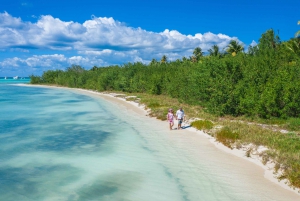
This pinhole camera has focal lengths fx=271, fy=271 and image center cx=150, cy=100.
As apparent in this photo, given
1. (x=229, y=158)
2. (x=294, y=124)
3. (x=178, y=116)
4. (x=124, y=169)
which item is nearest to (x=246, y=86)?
(x=294, y=124)

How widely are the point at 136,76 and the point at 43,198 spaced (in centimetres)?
4236

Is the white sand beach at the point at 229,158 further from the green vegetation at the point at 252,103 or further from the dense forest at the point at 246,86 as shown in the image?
the dense forest at the point at 246,86

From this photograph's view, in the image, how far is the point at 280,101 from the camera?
18.7m

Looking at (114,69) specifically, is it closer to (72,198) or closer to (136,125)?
(136,125)

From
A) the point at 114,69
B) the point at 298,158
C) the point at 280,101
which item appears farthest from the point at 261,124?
the point at 114,69

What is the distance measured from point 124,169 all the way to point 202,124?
825 centimetres

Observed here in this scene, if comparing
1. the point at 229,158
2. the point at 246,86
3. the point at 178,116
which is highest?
the point at 246,86

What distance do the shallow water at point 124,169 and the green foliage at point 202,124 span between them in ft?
3.84

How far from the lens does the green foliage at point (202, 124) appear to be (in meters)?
18.0

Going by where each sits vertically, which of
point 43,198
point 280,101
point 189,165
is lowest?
point 43,198

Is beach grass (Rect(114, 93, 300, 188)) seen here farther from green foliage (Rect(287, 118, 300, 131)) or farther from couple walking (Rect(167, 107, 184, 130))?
couple walking (Rect(167, 107, 184, 130))

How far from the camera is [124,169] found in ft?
39.1

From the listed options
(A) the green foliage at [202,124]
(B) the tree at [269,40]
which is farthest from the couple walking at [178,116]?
(B) the tree at [269,40]

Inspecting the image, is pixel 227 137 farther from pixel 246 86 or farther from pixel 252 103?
pixel 246 86
